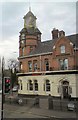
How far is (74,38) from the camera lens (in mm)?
36125

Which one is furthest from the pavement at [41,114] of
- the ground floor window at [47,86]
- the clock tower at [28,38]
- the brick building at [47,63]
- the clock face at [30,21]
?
the clock face at [30,21]

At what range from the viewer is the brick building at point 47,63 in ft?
111

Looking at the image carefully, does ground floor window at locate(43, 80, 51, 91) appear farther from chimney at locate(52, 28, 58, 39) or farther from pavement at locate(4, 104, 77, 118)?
pavement at locate(4, 104, 77, 118)

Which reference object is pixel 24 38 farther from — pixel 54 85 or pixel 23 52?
pixel 54 85

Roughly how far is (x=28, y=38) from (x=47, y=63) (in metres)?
6.50

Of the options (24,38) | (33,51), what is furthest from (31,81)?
(24,38)

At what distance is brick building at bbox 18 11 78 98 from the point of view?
3372cm

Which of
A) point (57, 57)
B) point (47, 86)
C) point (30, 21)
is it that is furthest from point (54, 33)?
point (47, 86)

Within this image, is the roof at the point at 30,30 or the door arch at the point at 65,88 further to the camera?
the roof at the point at 30,30

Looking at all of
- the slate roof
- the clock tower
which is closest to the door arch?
the slate roof

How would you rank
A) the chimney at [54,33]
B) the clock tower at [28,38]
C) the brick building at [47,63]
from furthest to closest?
the chimney at [54,33] → the clock tower at [28,38] → the brick building at [47,63]

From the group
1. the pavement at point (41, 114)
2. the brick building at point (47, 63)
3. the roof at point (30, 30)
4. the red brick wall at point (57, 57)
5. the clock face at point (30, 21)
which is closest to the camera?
the pavement at point (41, 114)

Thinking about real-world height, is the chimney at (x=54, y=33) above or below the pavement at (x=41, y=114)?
above

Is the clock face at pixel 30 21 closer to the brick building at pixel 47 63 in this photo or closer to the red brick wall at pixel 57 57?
the brick building at pixel 47 63
